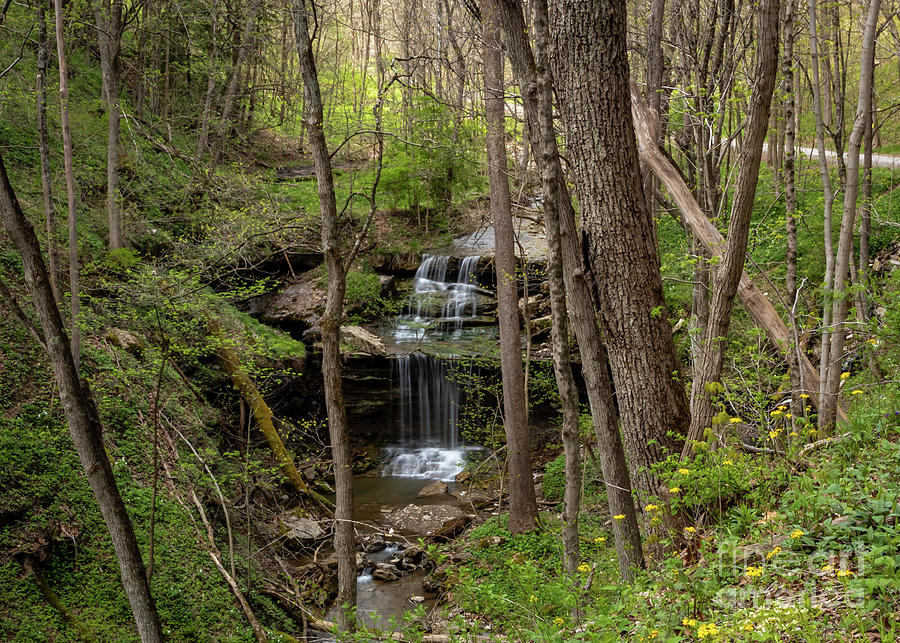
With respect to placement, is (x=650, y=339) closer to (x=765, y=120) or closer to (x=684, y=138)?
(x=765, y=120)

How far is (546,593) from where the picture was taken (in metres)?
4.45

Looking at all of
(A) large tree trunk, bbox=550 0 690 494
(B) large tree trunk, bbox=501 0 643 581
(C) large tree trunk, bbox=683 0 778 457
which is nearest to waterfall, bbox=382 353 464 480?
(B) large tree trunk, bbox=501 0 643 581

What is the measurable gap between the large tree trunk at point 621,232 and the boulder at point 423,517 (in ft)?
20.9

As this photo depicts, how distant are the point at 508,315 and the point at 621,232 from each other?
463 cm

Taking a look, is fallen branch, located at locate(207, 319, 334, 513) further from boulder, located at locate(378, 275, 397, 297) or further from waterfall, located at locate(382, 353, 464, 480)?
boulder, located at locate(378, 275, 397, 297)

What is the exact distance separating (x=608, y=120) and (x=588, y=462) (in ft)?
26.0

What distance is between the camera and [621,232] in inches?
153

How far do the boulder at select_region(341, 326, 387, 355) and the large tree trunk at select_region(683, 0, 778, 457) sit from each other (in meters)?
9.73

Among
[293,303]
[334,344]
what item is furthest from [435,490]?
[334,344]

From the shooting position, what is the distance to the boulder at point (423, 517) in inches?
381

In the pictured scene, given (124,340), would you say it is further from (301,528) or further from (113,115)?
(113,115)

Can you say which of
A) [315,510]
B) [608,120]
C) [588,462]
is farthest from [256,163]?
[608,120]

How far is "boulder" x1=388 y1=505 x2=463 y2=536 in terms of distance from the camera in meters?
9.69

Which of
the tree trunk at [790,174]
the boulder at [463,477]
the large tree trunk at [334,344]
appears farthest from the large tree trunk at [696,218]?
the boulder at [463,477]
